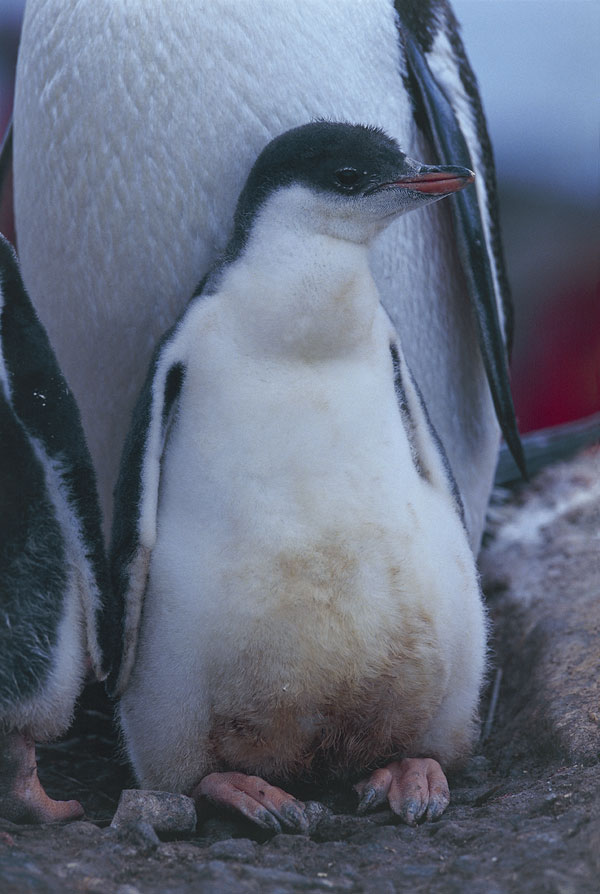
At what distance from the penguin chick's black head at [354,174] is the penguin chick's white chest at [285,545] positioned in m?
0.04

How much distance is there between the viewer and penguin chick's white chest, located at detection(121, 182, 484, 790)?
2.89ft

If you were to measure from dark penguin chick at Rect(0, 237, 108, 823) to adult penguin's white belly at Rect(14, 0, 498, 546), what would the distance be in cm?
21

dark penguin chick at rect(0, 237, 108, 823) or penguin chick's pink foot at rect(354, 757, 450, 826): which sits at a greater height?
dark penguin chick at rect(0, 237, 108, 823)

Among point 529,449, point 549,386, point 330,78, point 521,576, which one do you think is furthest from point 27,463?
point 549,386

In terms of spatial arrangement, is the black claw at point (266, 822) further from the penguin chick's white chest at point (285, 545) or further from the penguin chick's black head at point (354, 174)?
the penguin chick's black head at point (354, 174)

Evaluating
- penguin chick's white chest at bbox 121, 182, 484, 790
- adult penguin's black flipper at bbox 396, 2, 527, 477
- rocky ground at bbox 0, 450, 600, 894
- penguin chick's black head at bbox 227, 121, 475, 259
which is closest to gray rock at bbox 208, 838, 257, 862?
rocky ground at bbox 0, 450, 600, 894

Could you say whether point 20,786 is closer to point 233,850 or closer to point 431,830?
point 233,850

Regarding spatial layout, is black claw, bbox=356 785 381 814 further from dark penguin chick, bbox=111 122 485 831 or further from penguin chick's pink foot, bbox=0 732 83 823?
penguin chick's pink foot, bbox=0 732 83 823

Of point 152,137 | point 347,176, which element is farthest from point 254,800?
point 152,137

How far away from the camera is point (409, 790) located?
3.03 feet

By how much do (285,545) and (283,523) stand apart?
0.7 inches

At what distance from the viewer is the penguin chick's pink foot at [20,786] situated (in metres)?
0.88

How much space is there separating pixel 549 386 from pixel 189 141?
160 cm

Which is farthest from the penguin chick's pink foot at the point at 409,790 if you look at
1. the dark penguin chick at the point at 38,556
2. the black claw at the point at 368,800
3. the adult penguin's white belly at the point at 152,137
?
the adult penguin's white belly at the point at 152,137
